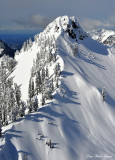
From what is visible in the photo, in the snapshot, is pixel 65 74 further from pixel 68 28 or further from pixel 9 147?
pixel 68 28

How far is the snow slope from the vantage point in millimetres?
48781

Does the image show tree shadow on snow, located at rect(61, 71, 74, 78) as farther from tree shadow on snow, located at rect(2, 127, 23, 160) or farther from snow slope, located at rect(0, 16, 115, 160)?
tree shadow on snow, located at rect(2, 127, 23, 160)

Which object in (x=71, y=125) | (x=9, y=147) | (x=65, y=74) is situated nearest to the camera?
(x=9, y=147)

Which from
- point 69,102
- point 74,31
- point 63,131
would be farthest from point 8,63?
point 63,131

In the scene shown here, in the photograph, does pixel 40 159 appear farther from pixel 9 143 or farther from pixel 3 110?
pixel 3 110

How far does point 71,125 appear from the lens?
61.8 m

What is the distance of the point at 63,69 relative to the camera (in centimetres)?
9319

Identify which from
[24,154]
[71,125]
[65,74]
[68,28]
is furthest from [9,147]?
[68,28]

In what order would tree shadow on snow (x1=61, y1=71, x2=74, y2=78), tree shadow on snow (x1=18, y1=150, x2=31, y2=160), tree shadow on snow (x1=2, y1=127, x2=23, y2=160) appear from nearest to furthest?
tree shadow on snow (x1=2, y1=127, x2=23, y2=160), tree shadow on snow (x1=18, y1=150, x2=31, y2=160), tree shadow on snow (x1=61, y1=71, x2=74, y2=78)

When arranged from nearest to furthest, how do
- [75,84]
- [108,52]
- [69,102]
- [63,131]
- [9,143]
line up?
[9,143] → [63,131] → [69,102] → [75,84] → [108,52]

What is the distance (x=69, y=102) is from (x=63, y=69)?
2611 centimetres

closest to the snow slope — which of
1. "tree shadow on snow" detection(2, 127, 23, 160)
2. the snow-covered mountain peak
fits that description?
"tree shadow on snow" detection(2, 127, 23, 160)

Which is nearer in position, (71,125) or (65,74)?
(71,125)

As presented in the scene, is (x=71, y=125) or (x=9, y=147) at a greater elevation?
(x=71, y=125)
